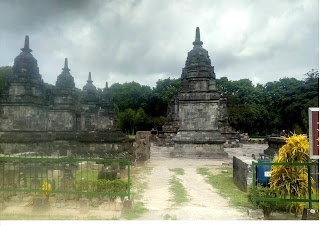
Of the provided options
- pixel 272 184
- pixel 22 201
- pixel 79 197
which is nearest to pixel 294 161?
pixel 272 184

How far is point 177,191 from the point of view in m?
8.59

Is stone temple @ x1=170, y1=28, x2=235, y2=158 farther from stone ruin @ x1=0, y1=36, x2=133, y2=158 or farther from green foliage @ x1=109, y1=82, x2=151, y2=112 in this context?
green foliage @ x1=109, y1=82, x2=151, y2=112

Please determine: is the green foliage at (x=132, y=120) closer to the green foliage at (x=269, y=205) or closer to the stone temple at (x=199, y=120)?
the stone temple at (x=199, y=120)

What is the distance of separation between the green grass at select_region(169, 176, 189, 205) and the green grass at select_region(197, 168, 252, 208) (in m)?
1.11

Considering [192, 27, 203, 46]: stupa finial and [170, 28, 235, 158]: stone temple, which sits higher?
[192, 27, 203, 46]: stupa finial

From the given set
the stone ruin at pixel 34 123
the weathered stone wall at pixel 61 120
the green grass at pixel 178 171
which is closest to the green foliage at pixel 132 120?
the weathered stone wall at pixel 61 120

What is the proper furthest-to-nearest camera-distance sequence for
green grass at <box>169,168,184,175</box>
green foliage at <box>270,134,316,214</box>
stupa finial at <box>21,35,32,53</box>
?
stupa finial at <box>21,35,32,53</box>, green grass at <box>169,168,184,175</box>, green foliage at <box>270,134,316,214</box>

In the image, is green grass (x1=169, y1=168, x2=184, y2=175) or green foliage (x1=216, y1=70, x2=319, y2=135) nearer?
green grass (x1=169, y1=168, x2=184, y2=175)

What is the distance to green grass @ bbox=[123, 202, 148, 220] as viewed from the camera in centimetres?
624

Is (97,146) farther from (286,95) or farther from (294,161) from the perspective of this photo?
(286,95)

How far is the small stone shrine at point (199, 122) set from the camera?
17.5 meters

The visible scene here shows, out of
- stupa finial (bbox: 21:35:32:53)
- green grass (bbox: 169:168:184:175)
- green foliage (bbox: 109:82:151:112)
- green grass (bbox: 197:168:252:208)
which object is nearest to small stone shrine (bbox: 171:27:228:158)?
green grass (bbox: 197:168:252:208)

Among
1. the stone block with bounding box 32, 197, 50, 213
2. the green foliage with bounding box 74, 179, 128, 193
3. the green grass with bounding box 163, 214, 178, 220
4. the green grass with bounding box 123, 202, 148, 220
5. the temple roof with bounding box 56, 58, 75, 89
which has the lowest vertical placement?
the green grass with bounding box 123, 202, 148, 220
